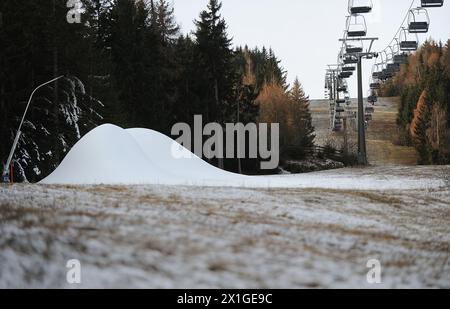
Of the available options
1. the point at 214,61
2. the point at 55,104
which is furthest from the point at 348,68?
the point at 55,104

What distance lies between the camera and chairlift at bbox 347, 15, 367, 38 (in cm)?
2509

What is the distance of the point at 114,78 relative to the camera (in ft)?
119

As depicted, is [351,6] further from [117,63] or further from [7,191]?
[117,63]

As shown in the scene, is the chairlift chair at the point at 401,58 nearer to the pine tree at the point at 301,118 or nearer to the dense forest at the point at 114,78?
the dense forest at the point at 114,78

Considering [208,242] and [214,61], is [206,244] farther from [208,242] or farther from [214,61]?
[214,61]

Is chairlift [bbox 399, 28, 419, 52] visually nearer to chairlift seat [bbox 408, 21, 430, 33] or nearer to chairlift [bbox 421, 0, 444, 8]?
chairlift seat [bbox 408, 21, 430, 33]

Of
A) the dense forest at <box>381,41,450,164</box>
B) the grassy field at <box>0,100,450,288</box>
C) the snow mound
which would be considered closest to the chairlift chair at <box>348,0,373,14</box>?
the snow mound

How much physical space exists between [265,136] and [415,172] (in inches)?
829

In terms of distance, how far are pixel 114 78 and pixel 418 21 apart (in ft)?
75.5

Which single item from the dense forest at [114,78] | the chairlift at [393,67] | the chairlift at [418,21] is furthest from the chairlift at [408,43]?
the dense forest at [114,78]

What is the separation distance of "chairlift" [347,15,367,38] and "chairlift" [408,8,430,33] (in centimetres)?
273

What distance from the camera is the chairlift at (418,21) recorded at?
22312mm

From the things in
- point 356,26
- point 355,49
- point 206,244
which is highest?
point 356,26
